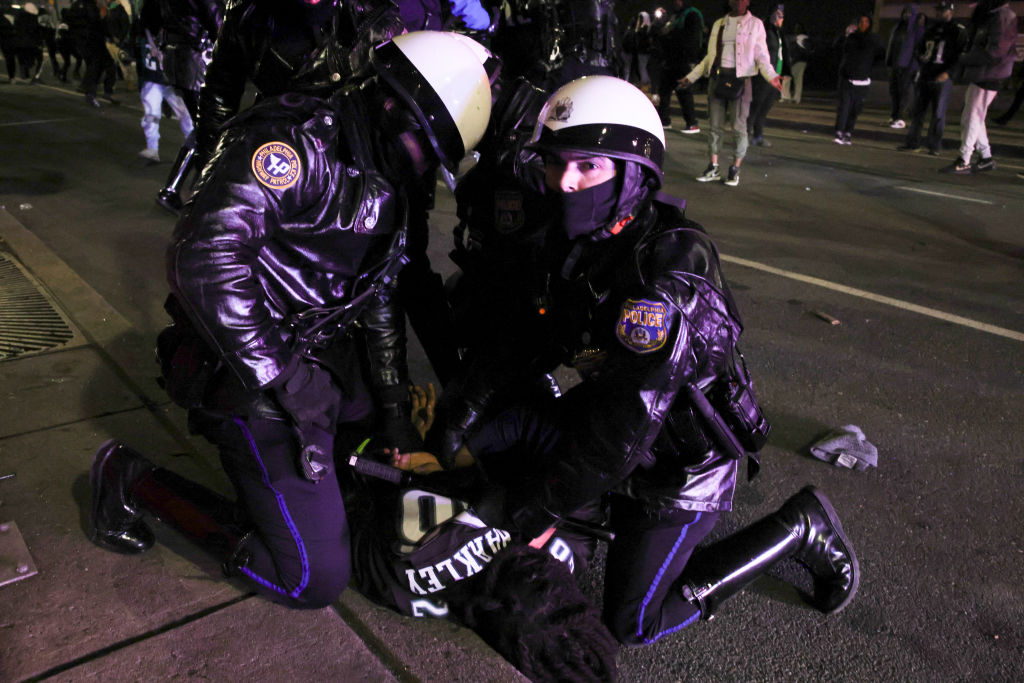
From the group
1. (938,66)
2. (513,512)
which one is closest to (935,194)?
(938,66)

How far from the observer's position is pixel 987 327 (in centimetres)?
477

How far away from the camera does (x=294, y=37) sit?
388 cm

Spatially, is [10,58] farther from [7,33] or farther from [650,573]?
[650,573]

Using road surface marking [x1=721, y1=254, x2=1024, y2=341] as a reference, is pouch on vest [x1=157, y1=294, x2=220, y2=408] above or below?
above

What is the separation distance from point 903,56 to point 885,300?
30.1 ft

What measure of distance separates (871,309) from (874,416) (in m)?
1.53

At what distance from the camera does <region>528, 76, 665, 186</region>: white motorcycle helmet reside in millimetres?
2213

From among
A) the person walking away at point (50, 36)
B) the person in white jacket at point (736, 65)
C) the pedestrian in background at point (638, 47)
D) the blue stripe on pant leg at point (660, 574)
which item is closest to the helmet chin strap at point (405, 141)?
the blue stripe on pant leg at point (660, 574)

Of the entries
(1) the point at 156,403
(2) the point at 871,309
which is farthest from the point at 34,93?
(2) the point at 871,309

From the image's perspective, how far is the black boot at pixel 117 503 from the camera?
8.25 ft

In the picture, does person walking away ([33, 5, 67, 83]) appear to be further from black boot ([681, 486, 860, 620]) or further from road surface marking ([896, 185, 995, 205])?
black boot ([681, 486, 860, 620])

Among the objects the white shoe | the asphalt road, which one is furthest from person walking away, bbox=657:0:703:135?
the white shoe

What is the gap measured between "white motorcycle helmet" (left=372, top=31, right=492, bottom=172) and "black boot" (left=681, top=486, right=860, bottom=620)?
146 cm

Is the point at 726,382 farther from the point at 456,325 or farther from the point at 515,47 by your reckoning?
the point at 515,47
